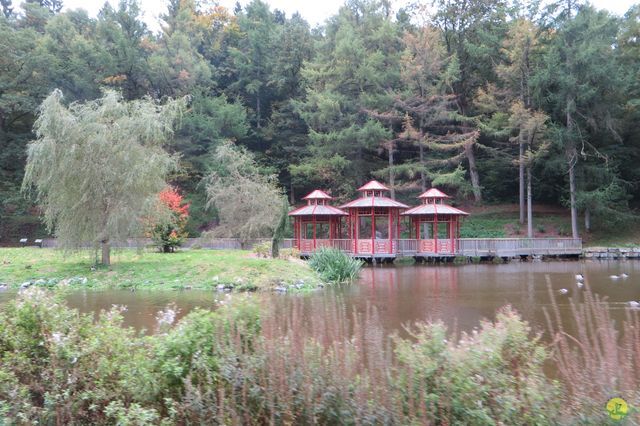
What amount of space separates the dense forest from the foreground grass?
1667 cm

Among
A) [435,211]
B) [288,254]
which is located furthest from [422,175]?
[288,254]

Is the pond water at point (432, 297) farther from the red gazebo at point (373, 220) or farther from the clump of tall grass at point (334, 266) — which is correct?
the red gazebo at point (373, 220)

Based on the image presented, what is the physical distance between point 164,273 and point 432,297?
9862mm

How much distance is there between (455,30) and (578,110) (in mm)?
13236

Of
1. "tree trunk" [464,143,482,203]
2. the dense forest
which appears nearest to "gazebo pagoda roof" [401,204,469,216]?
the dense forest

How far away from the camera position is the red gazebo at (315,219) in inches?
1131

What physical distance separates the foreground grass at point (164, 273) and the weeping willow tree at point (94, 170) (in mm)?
1195

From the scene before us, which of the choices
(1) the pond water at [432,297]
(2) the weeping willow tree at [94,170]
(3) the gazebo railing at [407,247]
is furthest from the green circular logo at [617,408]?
(3) the gazebo railing at [407,247]

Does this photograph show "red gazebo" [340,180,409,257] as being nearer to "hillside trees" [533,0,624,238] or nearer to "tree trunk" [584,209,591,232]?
"hillside trees" [533,0,624,238]

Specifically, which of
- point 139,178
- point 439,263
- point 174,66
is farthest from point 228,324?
point 174,66

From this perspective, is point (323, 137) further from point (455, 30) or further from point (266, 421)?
point (266, 421)

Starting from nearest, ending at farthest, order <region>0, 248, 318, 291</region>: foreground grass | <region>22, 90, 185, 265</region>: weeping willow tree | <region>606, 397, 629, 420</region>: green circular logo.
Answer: <region>606, 397, 629, 420</region>: green circular logo → <region>0, 248, 318, 291</region>: foreground grass → <region>22, 90, 185, 265</region>: weeping willow tree

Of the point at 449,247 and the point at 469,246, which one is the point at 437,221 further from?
the point at 469,246

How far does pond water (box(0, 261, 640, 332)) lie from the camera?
424 inches
